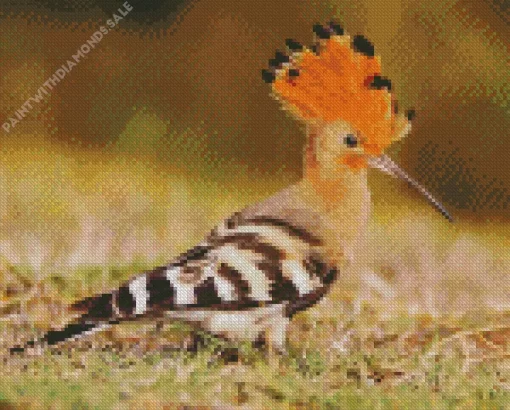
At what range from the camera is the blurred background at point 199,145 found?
2.31 metres

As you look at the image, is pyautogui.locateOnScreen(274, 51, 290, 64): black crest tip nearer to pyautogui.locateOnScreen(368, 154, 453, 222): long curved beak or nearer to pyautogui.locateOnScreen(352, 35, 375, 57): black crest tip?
pyautogui.locateOnScreen(352, 35, 375, 57): black crest tip

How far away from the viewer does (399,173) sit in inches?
91.5

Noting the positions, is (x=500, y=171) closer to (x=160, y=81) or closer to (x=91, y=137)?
(x=160, y=81)

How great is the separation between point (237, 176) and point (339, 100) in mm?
332

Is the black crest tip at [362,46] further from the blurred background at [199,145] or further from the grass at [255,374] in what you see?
the grass at [255,374]

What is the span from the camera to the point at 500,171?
96.0 inches

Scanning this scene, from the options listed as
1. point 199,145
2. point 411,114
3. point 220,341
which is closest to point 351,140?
point 411,114

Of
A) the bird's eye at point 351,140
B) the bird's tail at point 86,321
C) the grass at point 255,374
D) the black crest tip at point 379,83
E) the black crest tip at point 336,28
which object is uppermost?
the black crest tip at point 336,28

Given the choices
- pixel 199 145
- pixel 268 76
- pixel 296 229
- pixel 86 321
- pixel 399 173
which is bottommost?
pixel 86 321

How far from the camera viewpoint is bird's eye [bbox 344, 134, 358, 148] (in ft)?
7.31

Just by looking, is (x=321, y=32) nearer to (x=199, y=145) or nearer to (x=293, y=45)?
(x=293, y=45)

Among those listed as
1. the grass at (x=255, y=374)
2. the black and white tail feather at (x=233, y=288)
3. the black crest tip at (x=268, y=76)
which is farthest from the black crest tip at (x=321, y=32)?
the grass at (x=255, y=374)

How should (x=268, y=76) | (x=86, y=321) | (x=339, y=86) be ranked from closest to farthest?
1. (x=86, y=321)
2. (x=339, y=86)
3. (x=268, y=76)

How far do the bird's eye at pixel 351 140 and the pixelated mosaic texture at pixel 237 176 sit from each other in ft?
0.39
